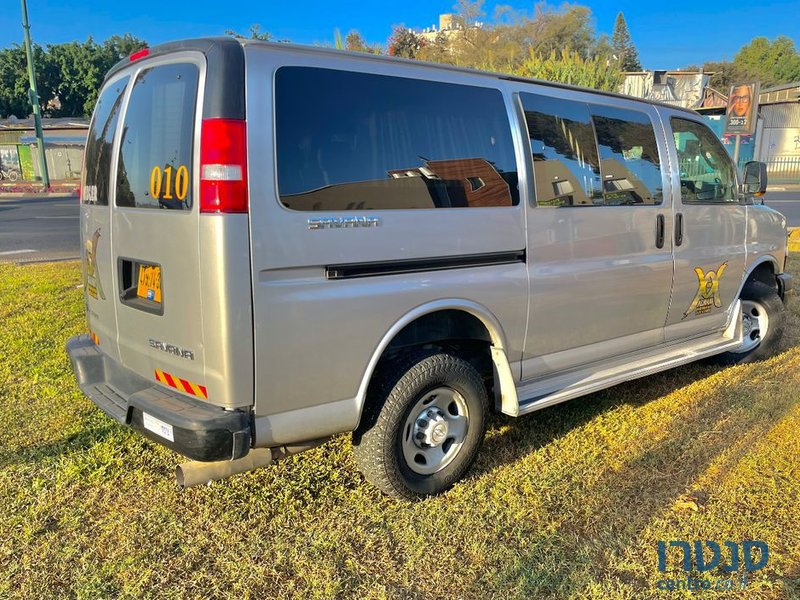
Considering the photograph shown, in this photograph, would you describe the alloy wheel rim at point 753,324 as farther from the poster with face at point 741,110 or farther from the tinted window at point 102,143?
the poster with face at point 741,110

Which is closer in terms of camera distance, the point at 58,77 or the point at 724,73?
the point at 58,77

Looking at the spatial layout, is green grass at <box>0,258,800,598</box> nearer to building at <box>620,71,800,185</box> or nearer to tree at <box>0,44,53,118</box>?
building at <box>620,71,800,185</box>

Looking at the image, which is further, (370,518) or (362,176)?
(370,518)

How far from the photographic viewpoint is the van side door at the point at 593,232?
11.8ft

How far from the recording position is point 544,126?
3.62m

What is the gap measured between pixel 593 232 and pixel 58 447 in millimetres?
3503

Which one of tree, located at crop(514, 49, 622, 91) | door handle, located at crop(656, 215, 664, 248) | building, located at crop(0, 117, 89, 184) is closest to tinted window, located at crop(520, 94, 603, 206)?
door handle, located at crop(656, 215, 664, 248)

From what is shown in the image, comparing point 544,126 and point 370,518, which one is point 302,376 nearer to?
point 370,518

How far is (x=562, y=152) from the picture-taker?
370 centimetres

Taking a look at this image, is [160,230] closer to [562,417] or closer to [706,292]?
[562,417]

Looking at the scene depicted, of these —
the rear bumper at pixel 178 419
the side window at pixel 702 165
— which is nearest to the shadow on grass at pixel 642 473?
the rear bumper at pixel 178 419

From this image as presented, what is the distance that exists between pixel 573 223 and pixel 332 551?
89.9 inches

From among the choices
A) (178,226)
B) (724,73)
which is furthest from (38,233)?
(724,73)

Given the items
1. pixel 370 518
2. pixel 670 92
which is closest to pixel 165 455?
pixel 370 518
